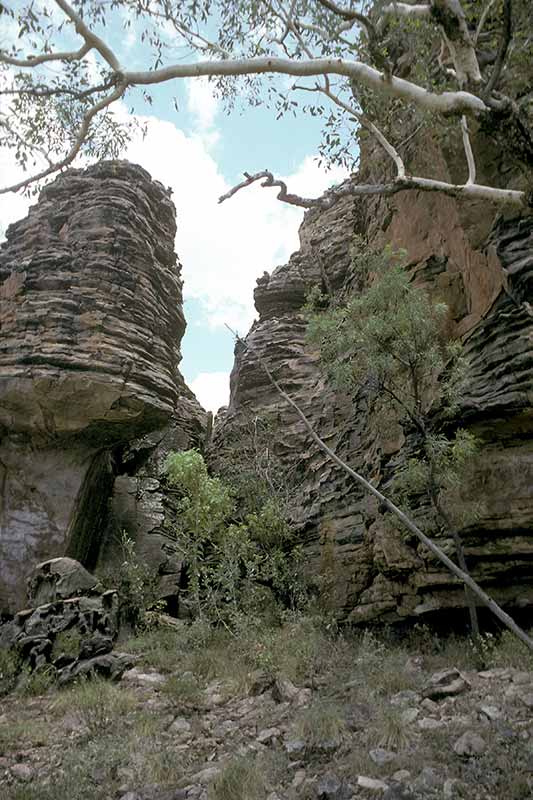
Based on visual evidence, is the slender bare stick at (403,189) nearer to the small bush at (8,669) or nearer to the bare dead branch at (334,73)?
the bare dead branch at (334,73)

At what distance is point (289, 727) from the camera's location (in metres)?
6.34

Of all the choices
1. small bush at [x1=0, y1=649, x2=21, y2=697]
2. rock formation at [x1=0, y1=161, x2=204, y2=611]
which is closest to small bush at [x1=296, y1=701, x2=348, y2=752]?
small bush at [x1=0, y1=649, x2=21, y2=697]

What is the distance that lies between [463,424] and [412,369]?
1.37 m

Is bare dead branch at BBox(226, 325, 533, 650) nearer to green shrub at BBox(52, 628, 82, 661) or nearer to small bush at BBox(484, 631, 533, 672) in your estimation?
small bush at BBox(484, 631, 533, 672)

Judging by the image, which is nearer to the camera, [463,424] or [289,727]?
[289,727]

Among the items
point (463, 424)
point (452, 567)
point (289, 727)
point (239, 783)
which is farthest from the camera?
point (463, 424)

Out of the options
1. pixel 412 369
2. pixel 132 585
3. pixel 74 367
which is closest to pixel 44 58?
pixel 412 369

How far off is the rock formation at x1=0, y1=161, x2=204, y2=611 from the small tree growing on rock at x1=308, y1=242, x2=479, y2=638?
24.0ft

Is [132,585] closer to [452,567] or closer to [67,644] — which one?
[67,644]

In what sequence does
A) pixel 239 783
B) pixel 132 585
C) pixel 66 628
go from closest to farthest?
pixel 239 783 → pixel 66 628 → pixel 132 585

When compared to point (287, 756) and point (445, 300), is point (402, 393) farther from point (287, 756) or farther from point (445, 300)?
point (287, 756)

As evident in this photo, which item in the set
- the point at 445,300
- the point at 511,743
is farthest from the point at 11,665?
the point at 445,300

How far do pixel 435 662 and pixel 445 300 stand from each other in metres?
6.78

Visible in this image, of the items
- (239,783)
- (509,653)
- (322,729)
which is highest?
(509,653)
